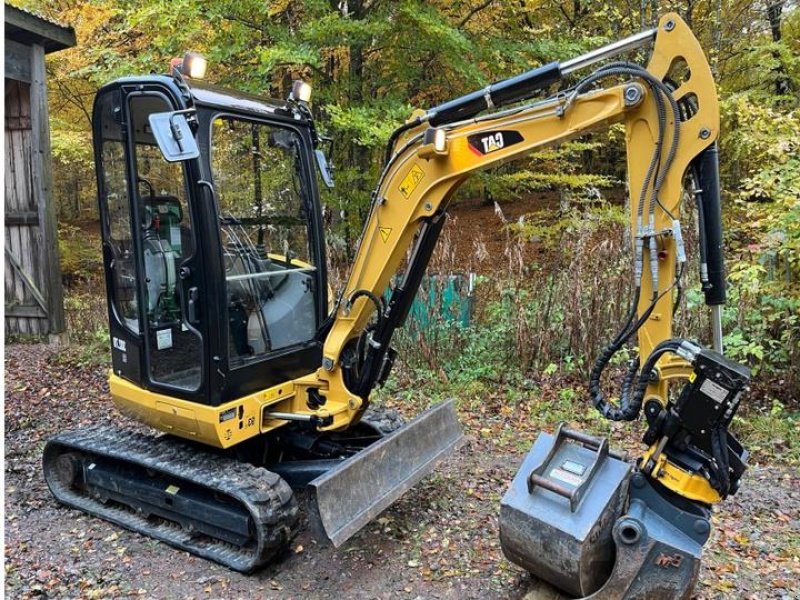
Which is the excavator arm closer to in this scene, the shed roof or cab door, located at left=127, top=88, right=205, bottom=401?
cab door, located at left=127, top=88, right=205, bottom=401

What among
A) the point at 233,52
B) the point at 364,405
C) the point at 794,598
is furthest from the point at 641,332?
the point at 233,52

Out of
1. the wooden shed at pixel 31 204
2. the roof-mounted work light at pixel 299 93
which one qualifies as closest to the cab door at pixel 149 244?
the roof-mounted work light at pixel 299 93

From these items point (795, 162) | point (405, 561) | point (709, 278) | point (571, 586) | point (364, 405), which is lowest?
point (405, 561)

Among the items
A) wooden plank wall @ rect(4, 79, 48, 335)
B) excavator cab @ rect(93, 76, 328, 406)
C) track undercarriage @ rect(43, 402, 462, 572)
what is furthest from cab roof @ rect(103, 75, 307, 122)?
wooden plank wall @ rect(4, 79, 48, 335)

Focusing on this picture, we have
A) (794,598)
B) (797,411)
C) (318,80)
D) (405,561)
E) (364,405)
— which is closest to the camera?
(794,598)

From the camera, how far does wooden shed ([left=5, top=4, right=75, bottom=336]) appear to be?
317 inches

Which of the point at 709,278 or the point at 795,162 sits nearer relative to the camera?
the point at 709,278

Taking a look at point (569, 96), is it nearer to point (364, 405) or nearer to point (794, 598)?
point (364, 405)

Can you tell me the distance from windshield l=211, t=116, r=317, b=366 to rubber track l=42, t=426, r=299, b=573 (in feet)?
2.27

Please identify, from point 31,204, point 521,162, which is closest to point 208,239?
point 31,204

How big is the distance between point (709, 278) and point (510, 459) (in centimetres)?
260

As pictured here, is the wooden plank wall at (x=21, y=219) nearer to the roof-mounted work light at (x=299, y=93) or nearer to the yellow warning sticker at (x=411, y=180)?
the roof-mounted work light at (x=299, y=93)

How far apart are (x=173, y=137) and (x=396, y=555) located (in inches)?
104

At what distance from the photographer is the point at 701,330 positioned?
5.86m
